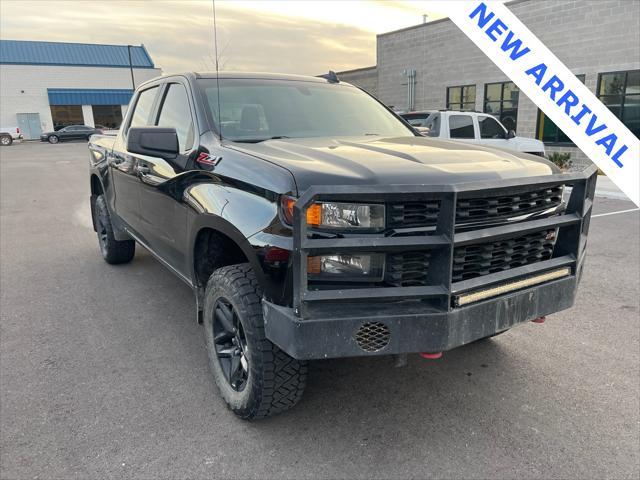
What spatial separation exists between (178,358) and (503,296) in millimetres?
2271

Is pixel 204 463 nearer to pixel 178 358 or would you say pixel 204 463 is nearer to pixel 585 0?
pixel 178 358

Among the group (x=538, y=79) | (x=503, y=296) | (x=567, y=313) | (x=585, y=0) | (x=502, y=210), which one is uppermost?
(x=585, y=0)

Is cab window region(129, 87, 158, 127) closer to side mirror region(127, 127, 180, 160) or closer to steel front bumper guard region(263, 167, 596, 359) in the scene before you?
side mirror region(127, 127, 180, 160)

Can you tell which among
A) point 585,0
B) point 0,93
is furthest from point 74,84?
point 585,0

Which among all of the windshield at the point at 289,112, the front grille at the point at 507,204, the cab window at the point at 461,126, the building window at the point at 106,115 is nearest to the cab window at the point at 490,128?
the cab window at the point at 461,126

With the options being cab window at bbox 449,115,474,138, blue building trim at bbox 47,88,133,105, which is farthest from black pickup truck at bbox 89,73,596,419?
blue building trim at bbox 47,88,133,105

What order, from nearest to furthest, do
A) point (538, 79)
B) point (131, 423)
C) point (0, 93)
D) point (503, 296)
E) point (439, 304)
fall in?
point (439, 304), point (503, 296), point (131, 423), point (538, 79), point (0, 93)

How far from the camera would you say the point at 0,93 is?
4553 cm

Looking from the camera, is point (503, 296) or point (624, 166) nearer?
point (503, 296)

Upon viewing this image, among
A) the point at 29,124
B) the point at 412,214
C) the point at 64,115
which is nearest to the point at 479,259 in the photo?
the point at 412,214

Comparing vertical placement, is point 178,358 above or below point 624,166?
below

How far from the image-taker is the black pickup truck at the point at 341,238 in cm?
219

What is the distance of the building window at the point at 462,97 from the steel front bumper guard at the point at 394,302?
19066 mm

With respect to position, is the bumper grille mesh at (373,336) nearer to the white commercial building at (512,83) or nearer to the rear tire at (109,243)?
the rear tire at (109,243)
